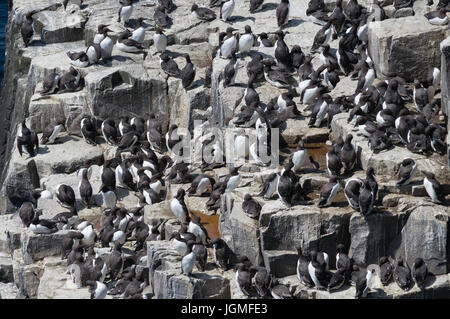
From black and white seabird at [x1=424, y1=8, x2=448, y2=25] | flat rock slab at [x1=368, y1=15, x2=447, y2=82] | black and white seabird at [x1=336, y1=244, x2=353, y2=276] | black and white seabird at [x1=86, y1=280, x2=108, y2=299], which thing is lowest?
black and white seabird at [x1=86, y1=280, x2=108, y2=299]

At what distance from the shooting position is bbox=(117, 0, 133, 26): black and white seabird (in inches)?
1281

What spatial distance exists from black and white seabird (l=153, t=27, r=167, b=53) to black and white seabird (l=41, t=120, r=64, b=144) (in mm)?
3155

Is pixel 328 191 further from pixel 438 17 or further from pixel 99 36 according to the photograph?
pixel 99 36

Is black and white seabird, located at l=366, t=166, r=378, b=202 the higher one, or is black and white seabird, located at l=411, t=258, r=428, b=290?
black and white seabird, located at l=366, t=166, r=378, b=202

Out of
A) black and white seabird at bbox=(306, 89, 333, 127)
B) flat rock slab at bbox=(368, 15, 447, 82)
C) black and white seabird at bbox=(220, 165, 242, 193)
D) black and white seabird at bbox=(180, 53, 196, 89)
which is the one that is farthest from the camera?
black and white seabird at bbox=(180, 53, 196, 89)

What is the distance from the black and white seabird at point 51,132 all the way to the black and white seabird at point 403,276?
369 inches

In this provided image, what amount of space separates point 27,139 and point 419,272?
384 inches

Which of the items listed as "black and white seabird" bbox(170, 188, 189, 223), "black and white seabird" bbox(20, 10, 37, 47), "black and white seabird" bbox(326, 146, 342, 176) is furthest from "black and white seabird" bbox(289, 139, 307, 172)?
"black and white seabird" bbox(20, 10, 37, 47)

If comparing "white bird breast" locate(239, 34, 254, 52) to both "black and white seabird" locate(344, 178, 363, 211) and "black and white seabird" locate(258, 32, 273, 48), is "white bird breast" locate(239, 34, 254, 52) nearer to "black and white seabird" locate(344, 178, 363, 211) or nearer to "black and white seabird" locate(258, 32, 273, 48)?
"black and white seabird" locate(258, 32, 273, 48)

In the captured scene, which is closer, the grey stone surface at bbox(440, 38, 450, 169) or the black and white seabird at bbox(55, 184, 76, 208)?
the grey stone surface at bbox(440, 38, 450, 169)

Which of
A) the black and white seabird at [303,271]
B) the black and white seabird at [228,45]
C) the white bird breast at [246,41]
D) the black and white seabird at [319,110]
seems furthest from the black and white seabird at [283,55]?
the black and white seabird at [303,271]

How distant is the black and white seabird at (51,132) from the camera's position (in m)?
29.6

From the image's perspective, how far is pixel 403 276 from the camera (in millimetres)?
23250

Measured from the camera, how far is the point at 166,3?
109ft
